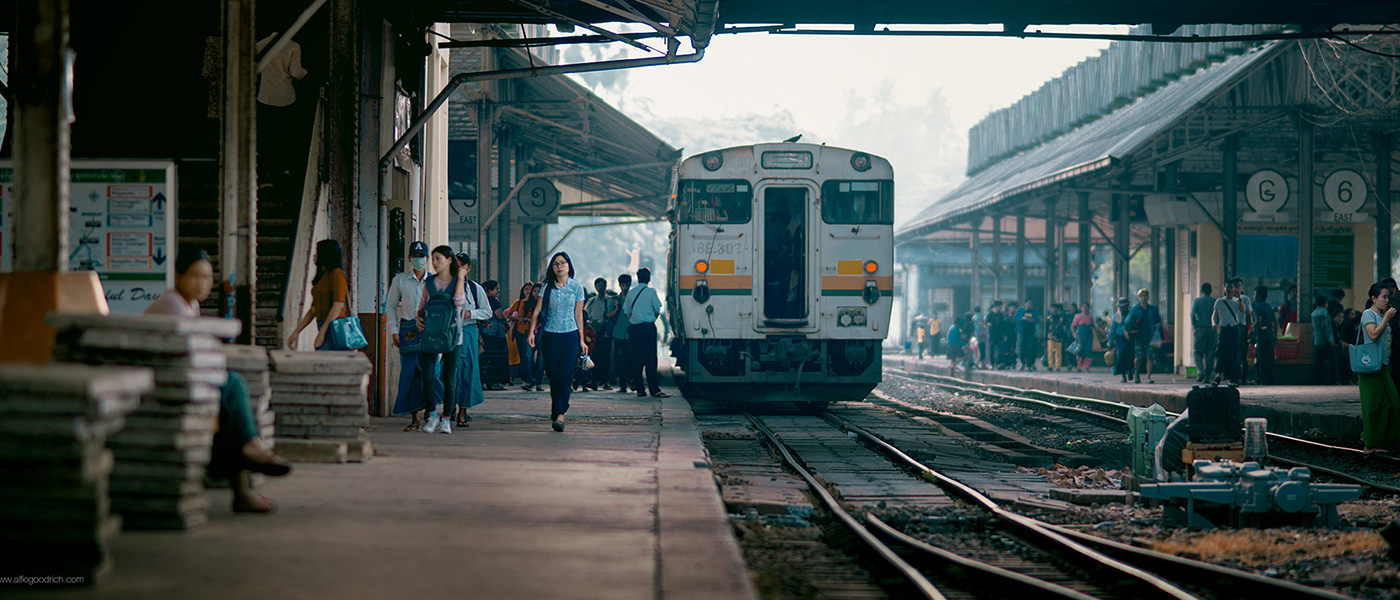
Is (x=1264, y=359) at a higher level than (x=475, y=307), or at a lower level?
lower

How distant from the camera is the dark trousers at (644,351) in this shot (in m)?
15.3

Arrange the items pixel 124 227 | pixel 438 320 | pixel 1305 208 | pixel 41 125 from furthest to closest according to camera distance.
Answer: pixel 1305 208
pixel 438 320
pixel 124 227
pixel 41 125

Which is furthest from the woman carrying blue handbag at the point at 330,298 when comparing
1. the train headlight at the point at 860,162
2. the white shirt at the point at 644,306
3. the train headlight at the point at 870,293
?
the train headlight at the point at 860,162

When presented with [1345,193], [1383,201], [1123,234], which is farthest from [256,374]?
[1123,234]

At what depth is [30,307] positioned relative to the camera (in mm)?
5426

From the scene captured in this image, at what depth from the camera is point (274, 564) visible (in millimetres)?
4602

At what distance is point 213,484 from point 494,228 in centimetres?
2063

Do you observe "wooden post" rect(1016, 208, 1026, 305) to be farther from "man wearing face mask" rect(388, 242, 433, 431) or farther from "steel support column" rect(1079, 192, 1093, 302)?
"man wearing face mask" rect(388, 242, 433, 431)

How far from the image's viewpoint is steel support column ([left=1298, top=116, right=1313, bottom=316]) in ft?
65.3

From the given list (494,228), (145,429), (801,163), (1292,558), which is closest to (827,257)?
(801,163)

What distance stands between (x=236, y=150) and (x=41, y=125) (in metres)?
1.72

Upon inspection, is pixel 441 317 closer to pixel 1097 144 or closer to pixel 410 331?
pixel 410 331

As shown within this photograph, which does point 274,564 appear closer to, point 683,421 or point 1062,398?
point 683,421

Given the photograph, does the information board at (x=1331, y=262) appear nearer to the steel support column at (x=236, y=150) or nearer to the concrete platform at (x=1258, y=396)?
the concrete platform at (x=1258, y=396)
